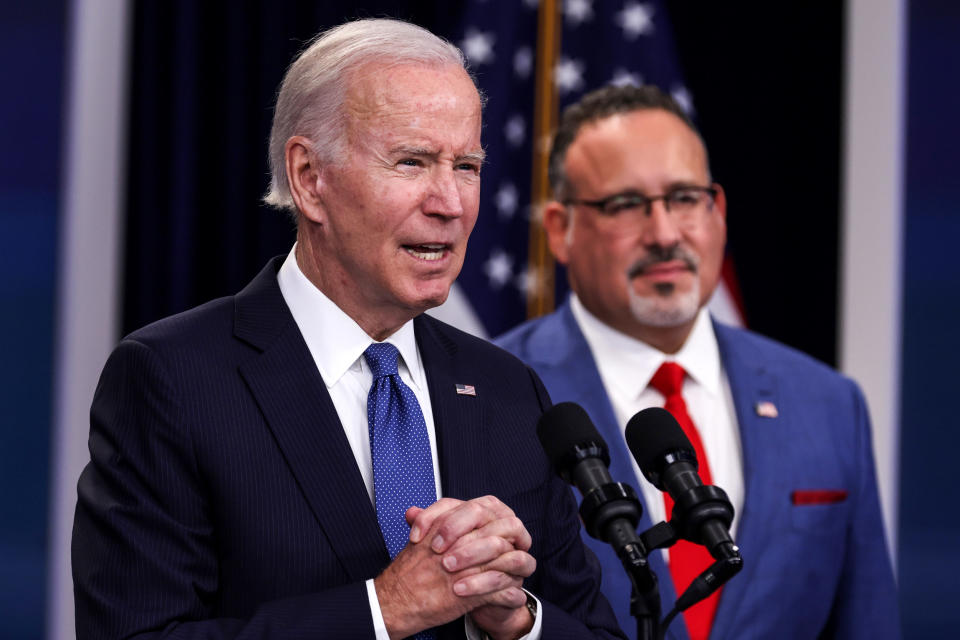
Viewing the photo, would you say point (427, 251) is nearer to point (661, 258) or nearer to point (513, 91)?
point (661, 258)

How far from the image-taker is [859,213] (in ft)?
13.5

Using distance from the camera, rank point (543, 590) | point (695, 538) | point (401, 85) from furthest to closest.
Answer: point (543, 590)
point (401, 85)
point (695, 538)

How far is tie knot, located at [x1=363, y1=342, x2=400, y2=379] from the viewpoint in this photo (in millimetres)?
1699

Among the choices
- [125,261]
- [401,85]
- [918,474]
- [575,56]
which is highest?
[575,56]

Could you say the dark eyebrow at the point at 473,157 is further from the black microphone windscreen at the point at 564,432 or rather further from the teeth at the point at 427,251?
the black microphone windscreen at the point at 564,432

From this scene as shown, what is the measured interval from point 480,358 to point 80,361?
93.3 inches

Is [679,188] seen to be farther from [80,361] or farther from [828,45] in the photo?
[80,361]

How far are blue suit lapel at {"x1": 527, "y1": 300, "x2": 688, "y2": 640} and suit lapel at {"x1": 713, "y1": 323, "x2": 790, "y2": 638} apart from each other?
5.4 inches

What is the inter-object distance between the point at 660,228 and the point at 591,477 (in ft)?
3.95

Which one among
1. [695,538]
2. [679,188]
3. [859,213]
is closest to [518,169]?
[859,213]

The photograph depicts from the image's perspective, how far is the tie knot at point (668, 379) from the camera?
2.50 metres

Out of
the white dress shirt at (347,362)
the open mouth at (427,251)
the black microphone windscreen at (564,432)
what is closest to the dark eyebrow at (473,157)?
the open mouth at (427,251)

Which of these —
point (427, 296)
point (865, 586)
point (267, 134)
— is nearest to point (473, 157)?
point (427, 296)

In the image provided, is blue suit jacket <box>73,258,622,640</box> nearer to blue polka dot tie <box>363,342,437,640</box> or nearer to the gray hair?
blue polka dot tie <box>363,342,437,640</box>
